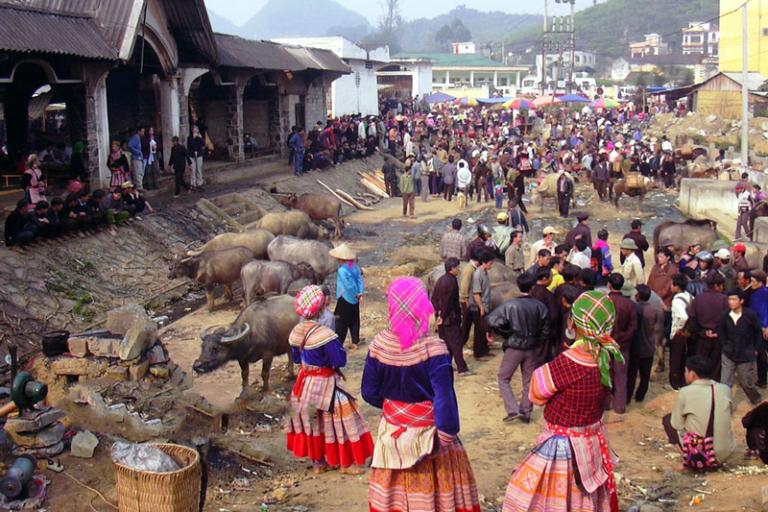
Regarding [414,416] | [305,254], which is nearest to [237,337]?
[414,416]

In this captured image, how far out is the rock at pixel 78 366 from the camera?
29.2 feet

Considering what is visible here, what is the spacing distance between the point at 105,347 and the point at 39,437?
1287 millimetres

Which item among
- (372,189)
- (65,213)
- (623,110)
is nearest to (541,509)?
(65,213)

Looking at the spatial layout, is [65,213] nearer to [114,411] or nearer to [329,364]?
[114,411]

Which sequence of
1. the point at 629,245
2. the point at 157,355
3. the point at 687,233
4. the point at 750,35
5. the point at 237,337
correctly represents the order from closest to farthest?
the point at 157,355 → the point at 237,337 → the point at 629,245 → the point at 687,233 → the point at 750,35

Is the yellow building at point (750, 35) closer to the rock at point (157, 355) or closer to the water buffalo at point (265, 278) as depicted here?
the water buffalo at point (265, 278)

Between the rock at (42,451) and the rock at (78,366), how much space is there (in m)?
1.03

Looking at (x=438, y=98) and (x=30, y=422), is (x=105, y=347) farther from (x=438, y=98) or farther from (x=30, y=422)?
(x=438, y=98)

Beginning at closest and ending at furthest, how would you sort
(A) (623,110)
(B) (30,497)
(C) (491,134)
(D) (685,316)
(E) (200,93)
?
(B) (30,497)
(D) (685,316)
(E) (200,93)
(C) (491,134)
(A) (623,110)

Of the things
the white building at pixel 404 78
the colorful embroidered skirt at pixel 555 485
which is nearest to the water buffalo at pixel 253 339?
the colorful embroidered skirt at pixel 555 485

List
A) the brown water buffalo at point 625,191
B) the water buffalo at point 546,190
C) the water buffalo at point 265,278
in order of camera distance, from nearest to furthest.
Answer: the water buffalo at point 265,278, the brown water buffalo at point 625,191, the water buffalo at point 546,190

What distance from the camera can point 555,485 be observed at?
5.71 metres

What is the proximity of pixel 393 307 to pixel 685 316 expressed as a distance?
5.65 m

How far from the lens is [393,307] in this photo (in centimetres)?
540
